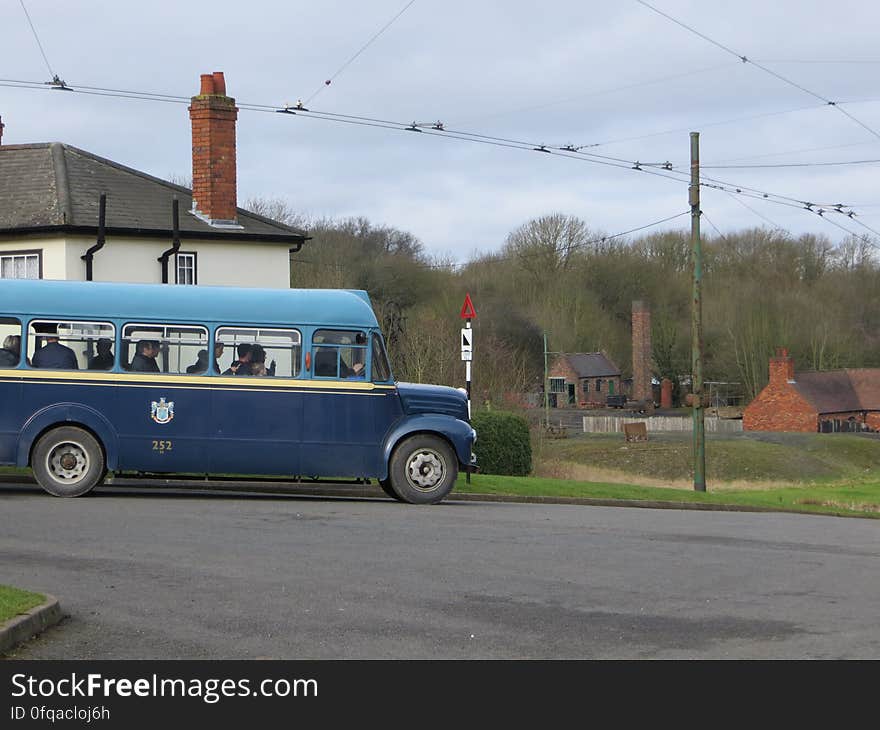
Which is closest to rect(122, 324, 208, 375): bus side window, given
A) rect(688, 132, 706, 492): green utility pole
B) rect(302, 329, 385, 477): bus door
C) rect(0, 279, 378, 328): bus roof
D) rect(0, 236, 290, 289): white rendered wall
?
rect(0, 279, 378, 328): bus roof

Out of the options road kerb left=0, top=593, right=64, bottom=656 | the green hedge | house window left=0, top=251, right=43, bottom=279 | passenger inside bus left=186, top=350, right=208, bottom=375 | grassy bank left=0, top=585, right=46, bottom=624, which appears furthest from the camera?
the green hedge

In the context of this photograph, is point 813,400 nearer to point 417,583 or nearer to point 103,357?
point 103,357

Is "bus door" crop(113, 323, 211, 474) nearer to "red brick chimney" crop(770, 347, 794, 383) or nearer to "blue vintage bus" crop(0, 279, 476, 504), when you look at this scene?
"blue vintage bus" crop(0, 279, 476, 504)

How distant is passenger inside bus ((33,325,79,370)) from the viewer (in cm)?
1839

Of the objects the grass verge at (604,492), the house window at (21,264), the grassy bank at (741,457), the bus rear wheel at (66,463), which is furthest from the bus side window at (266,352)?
the grassy bank at (741,457)

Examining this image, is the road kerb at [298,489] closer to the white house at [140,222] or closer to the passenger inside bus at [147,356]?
the passenger inside bus at [147,356]

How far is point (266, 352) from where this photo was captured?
19.1 m

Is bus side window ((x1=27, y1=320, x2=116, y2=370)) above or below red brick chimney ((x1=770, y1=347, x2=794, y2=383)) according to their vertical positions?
below

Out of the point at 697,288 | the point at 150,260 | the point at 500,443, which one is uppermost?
the point at 150,260

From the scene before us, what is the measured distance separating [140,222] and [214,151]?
238 centimetres

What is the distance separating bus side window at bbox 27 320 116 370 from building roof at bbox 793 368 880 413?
220ft

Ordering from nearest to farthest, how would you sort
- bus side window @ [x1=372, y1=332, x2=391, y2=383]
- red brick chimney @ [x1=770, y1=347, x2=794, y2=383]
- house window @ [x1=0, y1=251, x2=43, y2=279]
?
bus side window @ [x1=372, y1=332, x2=391, y2=383]
house window @ [x1=0, y1=251, x2=43, y2=279]
red brick chimney @ [x1=770, y1=347, x2=794, y2=383]

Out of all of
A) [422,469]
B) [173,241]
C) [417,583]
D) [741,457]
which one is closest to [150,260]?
[173,241]

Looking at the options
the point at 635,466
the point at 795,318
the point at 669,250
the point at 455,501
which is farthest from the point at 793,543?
the point at 669,250
